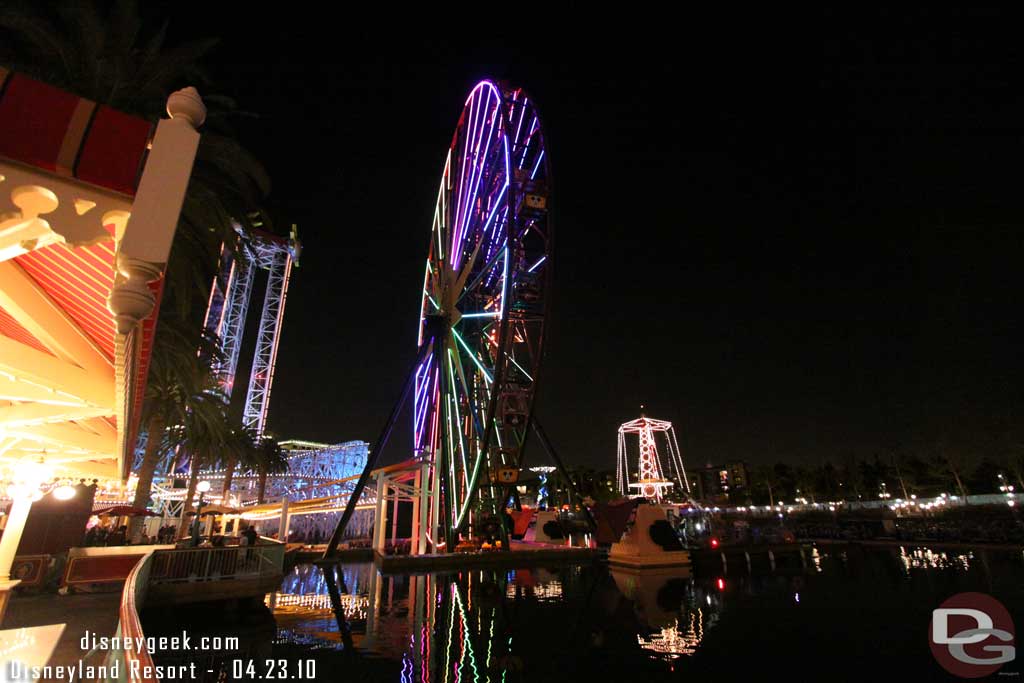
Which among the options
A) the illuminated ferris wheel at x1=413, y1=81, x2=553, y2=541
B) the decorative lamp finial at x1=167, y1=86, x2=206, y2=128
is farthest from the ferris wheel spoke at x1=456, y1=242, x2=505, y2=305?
the decorative lamp finial at x1=167, y1=86, x2=206, y2=128

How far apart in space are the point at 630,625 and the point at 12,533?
9.96 m

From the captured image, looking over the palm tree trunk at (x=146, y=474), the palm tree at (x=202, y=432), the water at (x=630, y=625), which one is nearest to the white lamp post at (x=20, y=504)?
the water at (x=630, y=625)

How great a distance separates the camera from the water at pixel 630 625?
758 cm

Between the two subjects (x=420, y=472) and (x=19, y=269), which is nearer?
(x=19, y=269)

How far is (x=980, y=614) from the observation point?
9.78 metres

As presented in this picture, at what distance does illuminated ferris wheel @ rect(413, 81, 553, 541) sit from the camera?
20141 mm

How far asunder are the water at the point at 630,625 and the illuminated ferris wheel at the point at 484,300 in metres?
5.71

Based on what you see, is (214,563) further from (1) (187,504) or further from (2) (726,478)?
(2) (726,478)

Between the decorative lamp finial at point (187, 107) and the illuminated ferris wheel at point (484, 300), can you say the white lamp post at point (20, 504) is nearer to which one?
the decorative lamp finial at point (187, 107)

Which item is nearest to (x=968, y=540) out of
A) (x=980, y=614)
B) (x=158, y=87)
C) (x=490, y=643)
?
(x=980, y=614)

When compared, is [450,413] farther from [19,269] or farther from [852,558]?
[19,269]

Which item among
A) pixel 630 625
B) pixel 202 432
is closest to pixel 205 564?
pixel 630 625

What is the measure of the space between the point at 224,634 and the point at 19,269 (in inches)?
394

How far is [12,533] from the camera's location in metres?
5.63
